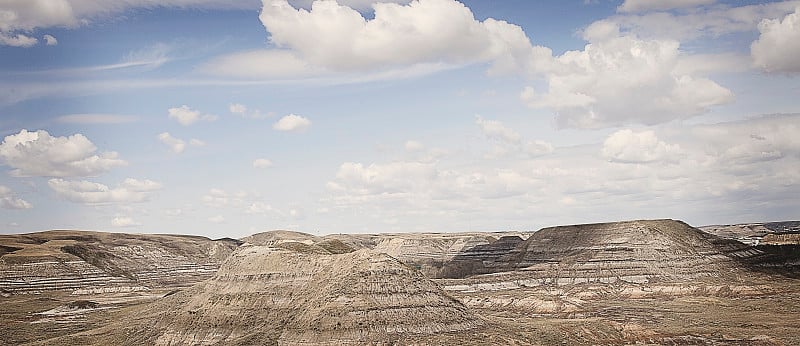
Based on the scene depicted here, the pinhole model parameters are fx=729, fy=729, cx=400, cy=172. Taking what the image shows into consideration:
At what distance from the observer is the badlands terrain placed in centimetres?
8619

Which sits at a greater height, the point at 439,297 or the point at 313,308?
the point at 439,297

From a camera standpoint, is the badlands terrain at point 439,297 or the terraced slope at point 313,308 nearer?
the terraced slope at point 313,308

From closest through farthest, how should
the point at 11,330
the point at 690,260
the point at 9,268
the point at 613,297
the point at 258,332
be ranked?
the point at 258,332
the point at 11,330
the point at 613,297
the point at 690,260
the point at 9,268

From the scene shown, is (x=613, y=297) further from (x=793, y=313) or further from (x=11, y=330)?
(x=11, y=330)

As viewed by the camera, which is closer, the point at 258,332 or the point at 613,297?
the point at 258,332

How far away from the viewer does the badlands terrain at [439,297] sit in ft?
283

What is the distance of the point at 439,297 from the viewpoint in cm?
9081

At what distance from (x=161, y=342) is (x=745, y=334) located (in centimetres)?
7514

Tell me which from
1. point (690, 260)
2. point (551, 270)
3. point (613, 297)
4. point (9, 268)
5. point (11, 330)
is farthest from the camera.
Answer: point (9, 268)

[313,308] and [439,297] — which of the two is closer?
[313,308]

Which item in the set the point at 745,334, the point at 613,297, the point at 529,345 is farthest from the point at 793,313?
the point at 529,345

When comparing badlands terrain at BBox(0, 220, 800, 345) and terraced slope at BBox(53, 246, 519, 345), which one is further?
badlands terrain at BBox(0, 220, 800, 345)

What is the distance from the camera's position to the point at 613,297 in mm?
144875

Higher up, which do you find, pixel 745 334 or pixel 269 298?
pixel 269 298
